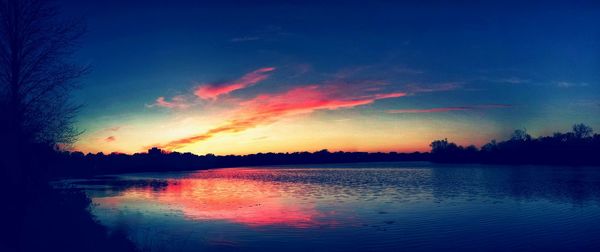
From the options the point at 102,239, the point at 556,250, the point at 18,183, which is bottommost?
the point at 556,250

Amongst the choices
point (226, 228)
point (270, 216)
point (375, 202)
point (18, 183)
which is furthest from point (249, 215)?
point (18, 183)

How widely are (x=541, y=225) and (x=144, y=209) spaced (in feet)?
100.0

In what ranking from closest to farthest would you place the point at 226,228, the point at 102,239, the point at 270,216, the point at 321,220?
the point at 102,239 → the point at 226,228 → the point at 321,220 → the point at 270,216

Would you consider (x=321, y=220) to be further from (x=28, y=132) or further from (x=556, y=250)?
(x=28, y=132)

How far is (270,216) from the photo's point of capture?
30.9 m

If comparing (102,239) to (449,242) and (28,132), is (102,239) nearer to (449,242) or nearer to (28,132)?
(28,132)

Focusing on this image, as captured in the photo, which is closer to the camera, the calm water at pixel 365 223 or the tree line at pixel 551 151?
the calm water at pixel 365 223

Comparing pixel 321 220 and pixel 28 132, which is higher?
pixel 28 132

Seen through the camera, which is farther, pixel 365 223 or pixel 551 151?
pixel 551 151

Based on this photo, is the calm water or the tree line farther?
the tree line

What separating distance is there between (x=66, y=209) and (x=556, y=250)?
2340 centimetres

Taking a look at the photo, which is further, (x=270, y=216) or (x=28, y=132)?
(x=270, y=216)

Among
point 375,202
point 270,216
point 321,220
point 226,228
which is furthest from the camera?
point 375,202

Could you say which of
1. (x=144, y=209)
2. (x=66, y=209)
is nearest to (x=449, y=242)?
(x=66, y=209)
